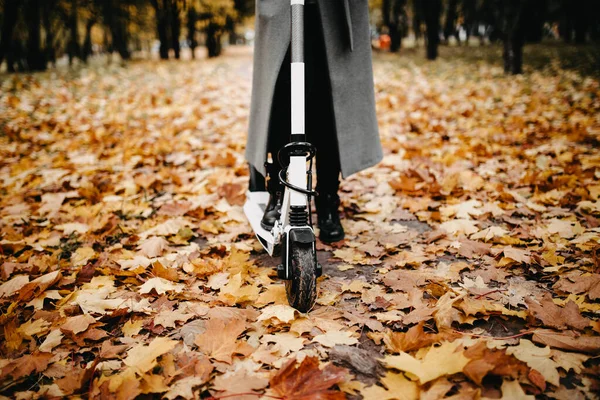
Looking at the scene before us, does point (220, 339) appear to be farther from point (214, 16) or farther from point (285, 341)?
point (214, 16)

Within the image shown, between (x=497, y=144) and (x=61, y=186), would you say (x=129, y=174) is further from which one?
(x=497, y=144)

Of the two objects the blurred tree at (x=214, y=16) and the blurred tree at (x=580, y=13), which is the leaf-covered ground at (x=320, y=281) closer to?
the blurred tree at (x=580, y=13)

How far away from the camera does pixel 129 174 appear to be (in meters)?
3.42

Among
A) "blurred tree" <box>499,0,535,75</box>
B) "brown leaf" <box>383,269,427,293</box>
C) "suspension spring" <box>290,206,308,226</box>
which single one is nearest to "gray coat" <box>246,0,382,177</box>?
"suspension spring" <box>290,206,308,226</box>

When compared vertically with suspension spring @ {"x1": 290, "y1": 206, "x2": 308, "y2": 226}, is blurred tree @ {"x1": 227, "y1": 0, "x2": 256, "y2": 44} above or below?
above

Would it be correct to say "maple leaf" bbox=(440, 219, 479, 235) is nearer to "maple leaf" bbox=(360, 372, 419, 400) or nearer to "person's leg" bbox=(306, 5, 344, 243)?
"person's leg" bbox=(306, 5, 344, 243)

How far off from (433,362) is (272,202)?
3.57 feet

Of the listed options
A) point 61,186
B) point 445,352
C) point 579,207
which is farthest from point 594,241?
point 61,186

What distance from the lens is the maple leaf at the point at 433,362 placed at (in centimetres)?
119

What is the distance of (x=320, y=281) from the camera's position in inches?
72.1

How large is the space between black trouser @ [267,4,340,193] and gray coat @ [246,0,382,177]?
0.14 feet

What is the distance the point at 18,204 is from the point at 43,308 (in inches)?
61.7

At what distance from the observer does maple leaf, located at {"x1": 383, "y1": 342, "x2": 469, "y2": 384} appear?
1.19 meters

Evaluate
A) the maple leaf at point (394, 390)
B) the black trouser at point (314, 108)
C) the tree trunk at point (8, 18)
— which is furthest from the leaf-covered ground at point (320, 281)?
the tree trunk at point (8, 18)
